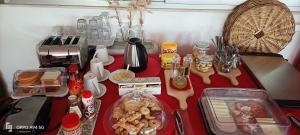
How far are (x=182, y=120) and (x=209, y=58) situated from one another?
412 mm

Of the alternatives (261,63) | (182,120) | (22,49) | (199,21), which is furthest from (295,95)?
(22,49)

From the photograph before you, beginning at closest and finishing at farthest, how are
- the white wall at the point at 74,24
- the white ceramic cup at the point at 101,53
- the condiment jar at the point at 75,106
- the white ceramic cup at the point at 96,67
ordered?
1. the condiment jar at the point at 75,106
2. the white ceramic cup at the point at 96,67
3. the white ceramic cup at the point at 101,53
4. the white wall at the point at 74,24

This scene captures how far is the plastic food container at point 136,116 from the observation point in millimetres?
768

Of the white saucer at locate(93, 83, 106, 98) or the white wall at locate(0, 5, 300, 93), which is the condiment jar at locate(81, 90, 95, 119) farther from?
the white wall at locate(0, 5, 300, 93)

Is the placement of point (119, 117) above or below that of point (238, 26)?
below

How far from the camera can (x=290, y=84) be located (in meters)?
1.02

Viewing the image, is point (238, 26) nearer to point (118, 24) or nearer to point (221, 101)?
point (221, 101)

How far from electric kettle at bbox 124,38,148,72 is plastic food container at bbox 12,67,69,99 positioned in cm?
30

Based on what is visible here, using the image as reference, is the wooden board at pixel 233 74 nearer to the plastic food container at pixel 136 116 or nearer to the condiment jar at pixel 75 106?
the plastic food container at pixel 136 116

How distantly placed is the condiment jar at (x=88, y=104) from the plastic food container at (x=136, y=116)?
0.19ft

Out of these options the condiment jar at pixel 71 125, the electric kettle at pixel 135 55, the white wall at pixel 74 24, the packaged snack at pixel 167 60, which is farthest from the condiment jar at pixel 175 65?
the condiment jar at pixel 71 125

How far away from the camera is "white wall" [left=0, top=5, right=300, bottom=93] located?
1287 mm

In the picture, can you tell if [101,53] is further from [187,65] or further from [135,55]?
[187,65]

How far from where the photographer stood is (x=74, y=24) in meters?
1.33
